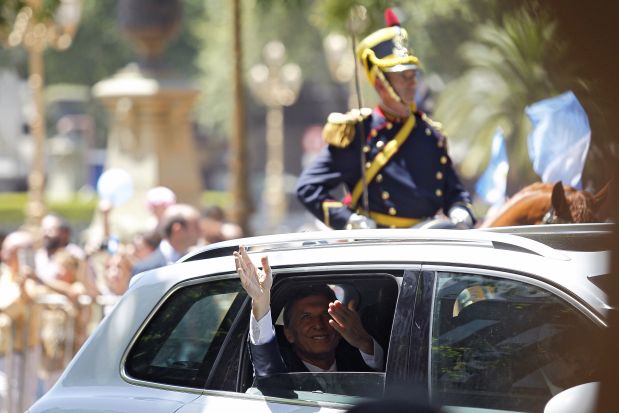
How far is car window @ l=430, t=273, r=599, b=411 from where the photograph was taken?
3.76 m

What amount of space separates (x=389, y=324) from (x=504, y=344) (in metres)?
0.53

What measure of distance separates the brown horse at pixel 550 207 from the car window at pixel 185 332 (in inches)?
76.4

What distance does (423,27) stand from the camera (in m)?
28.7

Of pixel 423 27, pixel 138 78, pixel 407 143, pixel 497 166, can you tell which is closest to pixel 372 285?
pixel 407 143

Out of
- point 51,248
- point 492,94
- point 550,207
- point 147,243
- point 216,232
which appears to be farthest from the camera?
point 492,94

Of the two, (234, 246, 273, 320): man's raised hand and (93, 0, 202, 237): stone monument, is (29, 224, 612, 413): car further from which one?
(93, 0, 202, 237): stone monument

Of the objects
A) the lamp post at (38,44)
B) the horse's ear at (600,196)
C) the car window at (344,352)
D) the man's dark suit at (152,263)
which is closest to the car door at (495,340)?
the car window at (344,352)

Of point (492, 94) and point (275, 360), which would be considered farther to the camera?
point (492, 94)

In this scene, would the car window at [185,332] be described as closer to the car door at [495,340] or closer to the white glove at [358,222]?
the car door at [495,340]

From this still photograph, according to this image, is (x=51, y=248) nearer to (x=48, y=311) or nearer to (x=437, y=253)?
(x=48, y=311)

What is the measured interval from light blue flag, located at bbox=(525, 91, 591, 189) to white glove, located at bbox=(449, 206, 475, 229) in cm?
71

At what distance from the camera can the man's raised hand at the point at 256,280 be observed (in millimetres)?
4289

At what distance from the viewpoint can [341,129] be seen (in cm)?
693

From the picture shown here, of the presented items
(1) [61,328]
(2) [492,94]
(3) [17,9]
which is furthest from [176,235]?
(2) [492,94]
